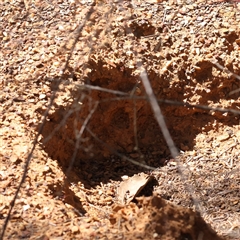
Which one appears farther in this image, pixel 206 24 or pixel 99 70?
pixel 206 24

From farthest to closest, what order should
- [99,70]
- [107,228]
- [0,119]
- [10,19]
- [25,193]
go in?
[10,19] < [99,70] < [0,119] < [25,193] < [107,228]

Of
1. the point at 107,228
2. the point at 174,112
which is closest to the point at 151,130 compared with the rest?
the point at 174,112

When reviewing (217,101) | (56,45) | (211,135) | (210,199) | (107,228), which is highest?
(56,45)

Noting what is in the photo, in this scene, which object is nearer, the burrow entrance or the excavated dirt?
the excavated dirt

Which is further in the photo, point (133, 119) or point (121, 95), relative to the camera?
point (133, 119)

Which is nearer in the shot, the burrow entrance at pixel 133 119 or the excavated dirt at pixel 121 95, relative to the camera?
the excavated dirt at pixel 121 95

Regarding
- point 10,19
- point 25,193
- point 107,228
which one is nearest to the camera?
point 107,228

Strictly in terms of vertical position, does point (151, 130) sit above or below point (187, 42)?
below

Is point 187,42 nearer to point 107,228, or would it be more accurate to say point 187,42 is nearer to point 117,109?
point 117,109
